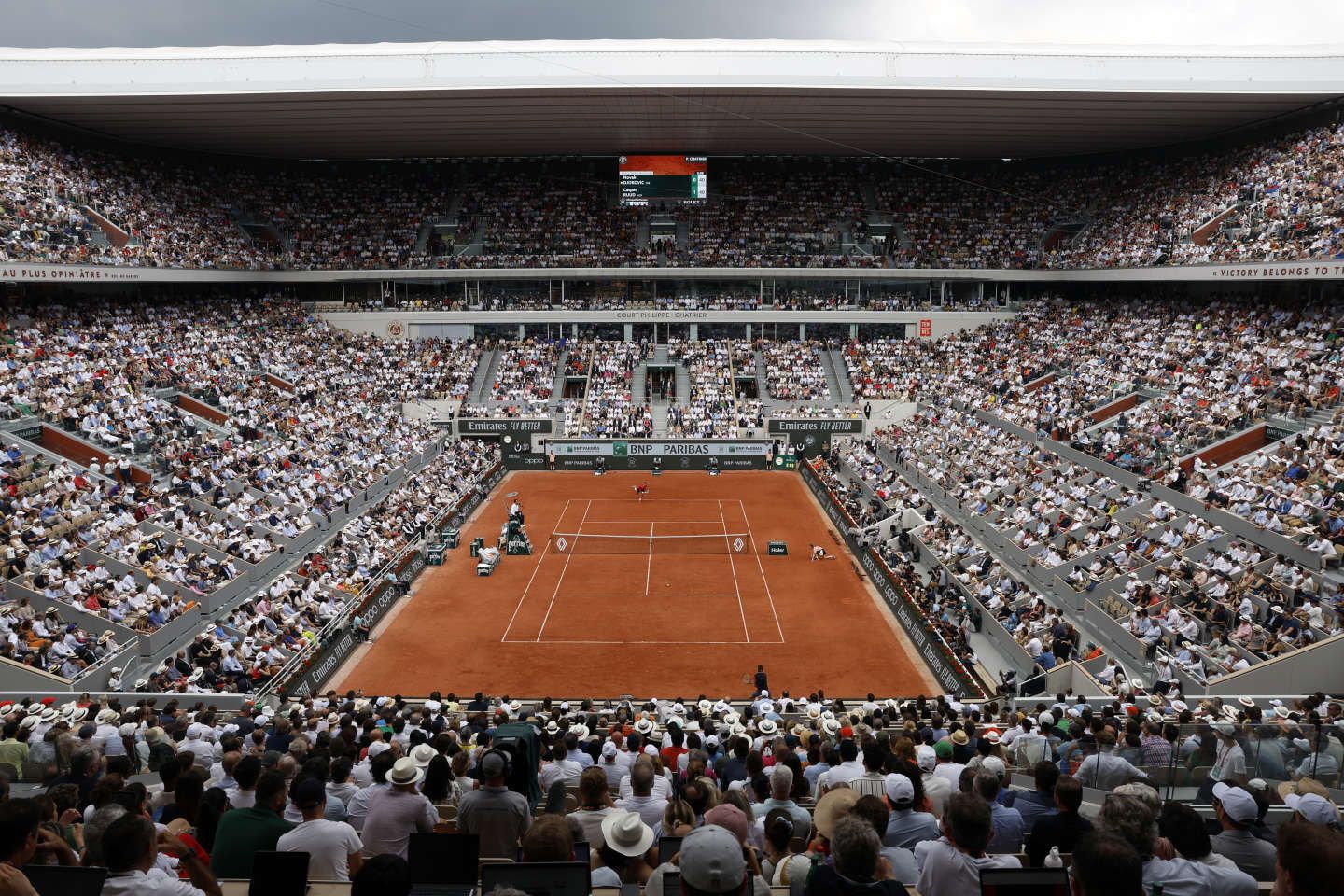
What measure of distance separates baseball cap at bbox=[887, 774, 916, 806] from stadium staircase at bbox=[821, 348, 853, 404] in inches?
1837

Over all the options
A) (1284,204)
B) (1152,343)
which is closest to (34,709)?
(1152,343)

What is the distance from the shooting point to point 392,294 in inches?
2345

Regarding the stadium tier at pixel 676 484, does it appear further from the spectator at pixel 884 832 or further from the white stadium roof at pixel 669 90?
the white stadium roof at pixel 669 90

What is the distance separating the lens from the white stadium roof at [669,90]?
4403 centimetres

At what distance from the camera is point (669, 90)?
44938 mm

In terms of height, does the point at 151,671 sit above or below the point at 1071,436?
below

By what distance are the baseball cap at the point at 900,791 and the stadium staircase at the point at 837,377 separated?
1837 inches

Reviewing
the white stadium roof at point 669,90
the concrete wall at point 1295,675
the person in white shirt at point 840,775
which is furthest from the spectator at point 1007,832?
the white stadium roof at point 669,90

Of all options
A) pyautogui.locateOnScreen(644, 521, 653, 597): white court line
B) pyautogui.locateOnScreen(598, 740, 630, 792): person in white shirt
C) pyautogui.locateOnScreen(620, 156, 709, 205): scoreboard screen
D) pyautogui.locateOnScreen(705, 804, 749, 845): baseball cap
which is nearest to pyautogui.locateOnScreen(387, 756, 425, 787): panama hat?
pyautogui.locateOnScreen(705, 804, 749, 845): baseball cap

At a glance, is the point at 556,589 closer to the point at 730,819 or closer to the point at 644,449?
the point at 644,449

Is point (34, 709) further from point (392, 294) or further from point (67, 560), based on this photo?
point (392, 294)

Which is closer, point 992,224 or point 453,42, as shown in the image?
point 453,42

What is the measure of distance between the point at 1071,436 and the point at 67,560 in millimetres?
34036

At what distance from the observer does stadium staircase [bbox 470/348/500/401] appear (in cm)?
5250
